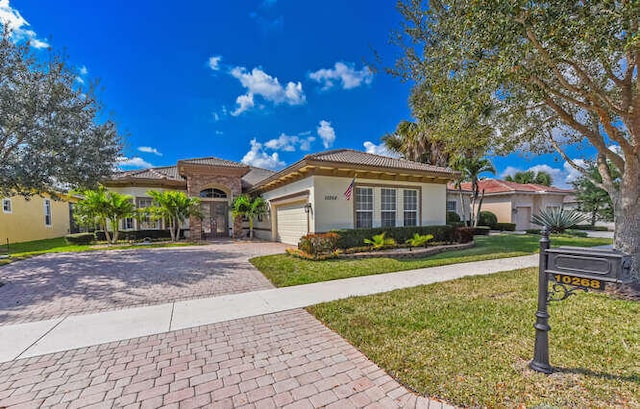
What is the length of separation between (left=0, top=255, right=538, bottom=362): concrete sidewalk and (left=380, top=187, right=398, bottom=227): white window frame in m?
6.01

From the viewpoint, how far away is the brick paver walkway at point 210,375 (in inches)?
96.3

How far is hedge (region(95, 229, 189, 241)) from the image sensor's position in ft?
57.9

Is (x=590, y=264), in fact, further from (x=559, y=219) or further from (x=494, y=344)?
(x=559, y=219)

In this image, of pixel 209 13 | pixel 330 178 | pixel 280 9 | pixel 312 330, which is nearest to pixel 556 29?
pixel 312 330

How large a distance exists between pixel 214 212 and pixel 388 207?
1285 cm

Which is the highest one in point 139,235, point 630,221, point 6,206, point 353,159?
point 353,159

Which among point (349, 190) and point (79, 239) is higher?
point (349, 190)

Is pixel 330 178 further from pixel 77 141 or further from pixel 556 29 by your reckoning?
pixel 77 141

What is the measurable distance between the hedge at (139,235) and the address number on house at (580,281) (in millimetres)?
20500

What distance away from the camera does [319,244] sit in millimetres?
9758

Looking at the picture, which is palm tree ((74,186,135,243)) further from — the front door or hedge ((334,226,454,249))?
hedge ((334,226,454,249))

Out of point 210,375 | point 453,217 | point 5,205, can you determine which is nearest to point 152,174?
point 5,205

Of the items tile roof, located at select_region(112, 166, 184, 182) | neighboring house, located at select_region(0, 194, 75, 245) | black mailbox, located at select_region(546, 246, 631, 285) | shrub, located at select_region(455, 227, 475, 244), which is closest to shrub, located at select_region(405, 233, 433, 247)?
shrub, located at select_region(455, 227, 475, 244)

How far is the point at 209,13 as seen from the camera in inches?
388
